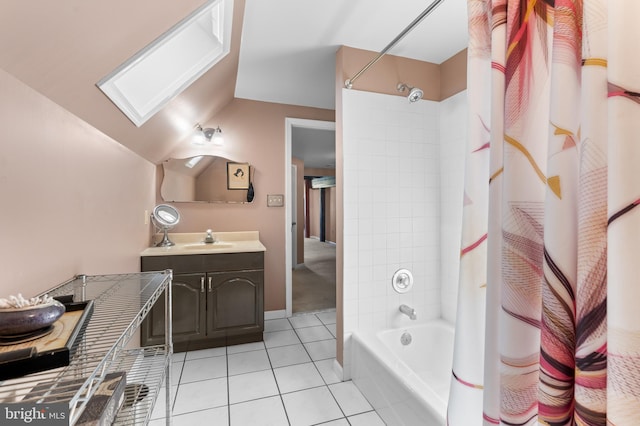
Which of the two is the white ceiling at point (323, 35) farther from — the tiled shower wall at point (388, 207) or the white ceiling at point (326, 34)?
the tiled shower wall at point (388, 207)

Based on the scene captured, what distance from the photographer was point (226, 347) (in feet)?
8.23

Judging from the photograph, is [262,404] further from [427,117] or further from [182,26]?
[427,117]

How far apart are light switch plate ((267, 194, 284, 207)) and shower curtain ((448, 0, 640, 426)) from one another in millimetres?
2459

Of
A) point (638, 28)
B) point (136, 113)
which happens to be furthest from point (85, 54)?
point (638, 28)

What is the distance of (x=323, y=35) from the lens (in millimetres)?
1916

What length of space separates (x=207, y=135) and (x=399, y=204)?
194 centimetres

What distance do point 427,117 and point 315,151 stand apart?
3.82m

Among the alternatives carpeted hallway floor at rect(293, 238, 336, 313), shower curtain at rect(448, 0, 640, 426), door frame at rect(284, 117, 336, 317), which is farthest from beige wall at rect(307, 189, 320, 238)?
shower curtain at rect(448, 0, 640, 426)

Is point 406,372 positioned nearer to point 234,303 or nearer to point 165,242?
point 234,303

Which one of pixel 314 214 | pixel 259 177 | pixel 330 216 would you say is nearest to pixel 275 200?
pixel 259 177

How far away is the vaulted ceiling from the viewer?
0.84m

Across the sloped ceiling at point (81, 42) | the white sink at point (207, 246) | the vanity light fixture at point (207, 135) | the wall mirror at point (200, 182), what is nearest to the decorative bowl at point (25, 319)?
the sloped ceiling at point (81, 42)

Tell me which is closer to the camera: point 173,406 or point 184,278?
point 173,406

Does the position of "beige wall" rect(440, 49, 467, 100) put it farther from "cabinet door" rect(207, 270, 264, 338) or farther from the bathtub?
"cabinet door" rect(207, 270, 264, 338)
